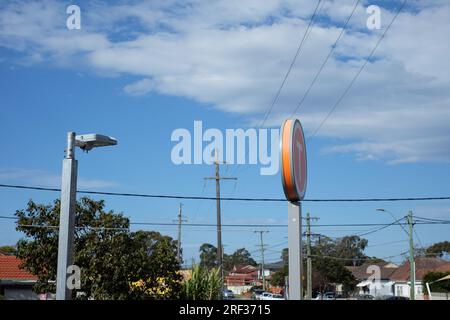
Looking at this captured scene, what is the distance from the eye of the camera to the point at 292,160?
9664 millimetres

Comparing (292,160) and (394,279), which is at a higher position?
(292,160)

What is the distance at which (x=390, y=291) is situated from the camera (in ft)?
260

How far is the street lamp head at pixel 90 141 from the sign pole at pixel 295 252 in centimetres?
421

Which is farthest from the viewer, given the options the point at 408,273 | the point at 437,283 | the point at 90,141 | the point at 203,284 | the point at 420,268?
the point at 420,268

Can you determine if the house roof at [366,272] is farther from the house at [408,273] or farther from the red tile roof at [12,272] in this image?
the red tile roof at [12,272]

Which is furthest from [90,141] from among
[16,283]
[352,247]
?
[352,247]

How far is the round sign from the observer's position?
9.62 metres

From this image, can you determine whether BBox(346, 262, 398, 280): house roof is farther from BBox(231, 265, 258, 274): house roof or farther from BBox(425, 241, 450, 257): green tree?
BBox(231, 265, 258, 274): house roof

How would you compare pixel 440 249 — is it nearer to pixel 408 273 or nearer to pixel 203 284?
pixel 408 273

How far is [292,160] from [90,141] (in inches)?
172

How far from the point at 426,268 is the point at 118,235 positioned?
59.1 metres

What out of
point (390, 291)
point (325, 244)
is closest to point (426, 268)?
point (390, 291)
